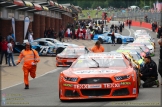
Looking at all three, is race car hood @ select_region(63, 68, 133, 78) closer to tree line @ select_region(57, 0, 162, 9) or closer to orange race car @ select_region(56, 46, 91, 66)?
orange race car @ select_region(56, 46, 91, 66)

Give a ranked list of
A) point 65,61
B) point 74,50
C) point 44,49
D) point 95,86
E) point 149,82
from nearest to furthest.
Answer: point 95,86, point 149,82, point 65,61, point 74,50, point 44,49


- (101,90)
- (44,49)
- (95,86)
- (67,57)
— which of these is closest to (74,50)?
(67,57)

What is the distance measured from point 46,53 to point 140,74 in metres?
22.5

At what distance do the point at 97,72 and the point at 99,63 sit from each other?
97cm

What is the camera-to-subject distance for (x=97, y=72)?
45.0ft

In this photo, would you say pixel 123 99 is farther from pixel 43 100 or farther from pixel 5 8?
pixel 5 8

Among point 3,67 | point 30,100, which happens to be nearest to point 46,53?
point 3,67

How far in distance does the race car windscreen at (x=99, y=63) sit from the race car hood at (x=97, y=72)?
446 mm

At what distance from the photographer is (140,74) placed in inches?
690

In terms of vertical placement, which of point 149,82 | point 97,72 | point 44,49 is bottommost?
point 44,49

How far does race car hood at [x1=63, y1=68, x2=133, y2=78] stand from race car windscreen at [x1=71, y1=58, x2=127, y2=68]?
446 mm

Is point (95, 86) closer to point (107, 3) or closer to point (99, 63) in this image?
point (99, 63)

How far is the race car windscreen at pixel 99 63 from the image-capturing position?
47.5 ft

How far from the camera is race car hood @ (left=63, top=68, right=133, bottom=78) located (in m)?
13.5
